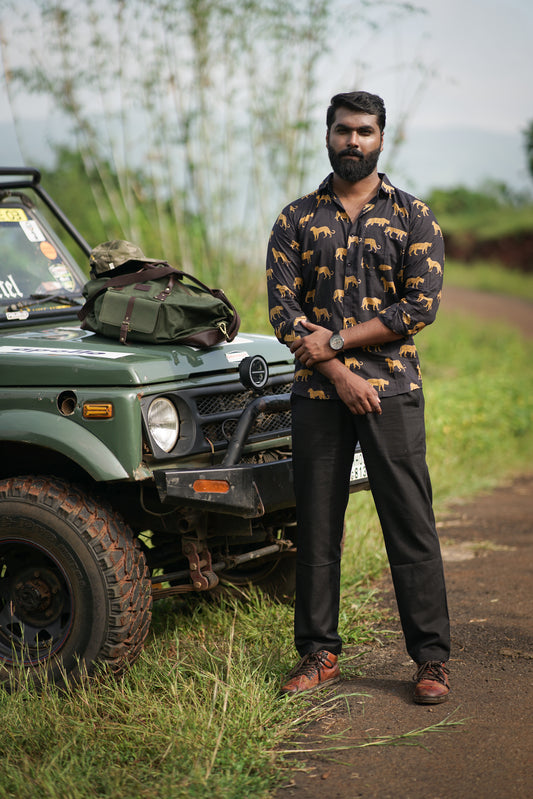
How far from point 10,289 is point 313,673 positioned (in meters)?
2.41

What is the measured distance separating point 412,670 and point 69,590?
4.97 feet

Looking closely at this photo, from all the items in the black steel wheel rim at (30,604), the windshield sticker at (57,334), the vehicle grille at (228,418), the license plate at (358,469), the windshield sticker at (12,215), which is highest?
the windshield sticker at (12,215)

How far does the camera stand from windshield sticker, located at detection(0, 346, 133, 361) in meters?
3.77

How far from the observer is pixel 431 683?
3648 mm

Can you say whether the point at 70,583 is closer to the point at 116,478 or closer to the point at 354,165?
the point at 116,478

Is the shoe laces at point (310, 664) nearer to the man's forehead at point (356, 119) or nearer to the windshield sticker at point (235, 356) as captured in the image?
the windshield sticker at point (235, 356)

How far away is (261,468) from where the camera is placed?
377 cm

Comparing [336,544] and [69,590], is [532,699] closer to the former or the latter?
[336,544]

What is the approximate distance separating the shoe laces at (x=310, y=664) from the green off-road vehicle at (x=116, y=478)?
1.63ft

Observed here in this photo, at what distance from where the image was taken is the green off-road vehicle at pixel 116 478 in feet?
11.9

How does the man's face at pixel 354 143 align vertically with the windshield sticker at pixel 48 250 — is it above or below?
above

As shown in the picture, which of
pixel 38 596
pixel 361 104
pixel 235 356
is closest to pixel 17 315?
pixel 235 356

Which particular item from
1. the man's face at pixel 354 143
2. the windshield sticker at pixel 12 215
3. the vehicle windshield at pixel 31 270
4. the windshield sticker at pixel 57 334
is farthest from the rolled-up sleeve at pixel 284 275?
the windshield sticker at pixel 12 215

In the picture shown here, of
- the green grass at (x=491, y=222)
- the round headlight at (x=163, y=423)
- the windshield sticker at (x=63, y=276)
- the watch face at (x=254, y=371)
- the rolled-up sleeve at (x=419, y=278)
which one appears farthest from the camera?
the green grass at (x=491, y=222)
